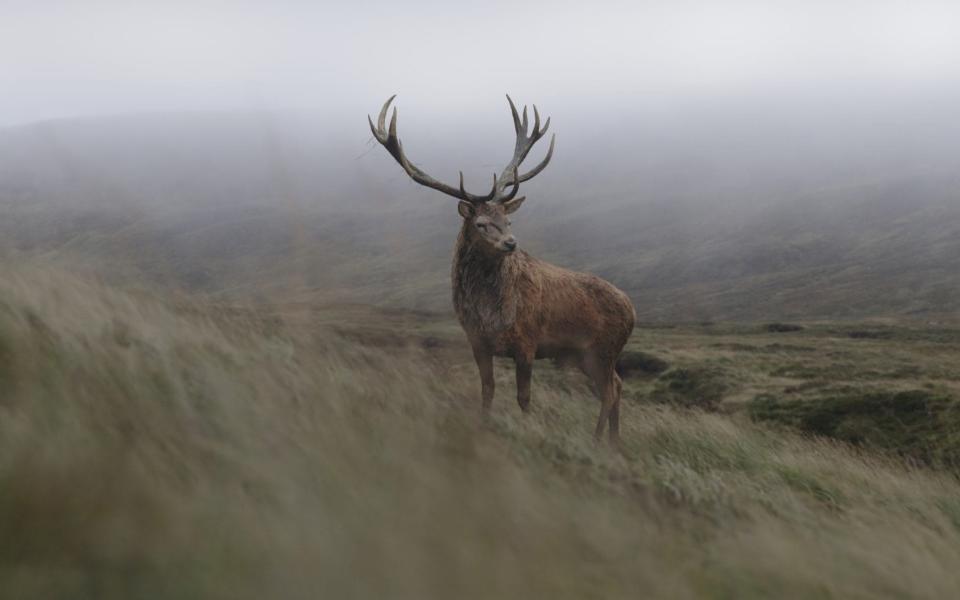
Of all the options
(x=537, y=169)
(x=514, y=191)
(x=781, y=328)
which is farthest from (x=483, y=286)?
(x=781, y=328)

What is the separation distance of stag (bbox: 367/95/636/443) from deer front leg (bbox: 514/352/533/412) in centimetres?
1

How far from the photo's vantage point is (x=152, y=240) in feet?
554

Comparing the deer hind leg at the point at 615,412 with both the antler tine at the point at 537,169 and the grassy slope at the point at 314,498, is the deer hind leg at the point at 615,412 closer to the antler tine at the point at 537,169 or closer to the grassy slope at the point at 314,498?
the antler tine at the point at 537,169

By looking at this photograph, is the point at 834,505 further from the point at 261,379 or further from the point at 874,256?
the point at 874,256

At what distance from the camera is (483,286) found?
818 centimetres

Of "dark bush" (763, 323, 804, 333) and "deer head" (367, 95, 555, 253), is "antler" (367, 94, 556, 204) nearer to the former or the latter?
"deer head" (367, 95, 555, 253)

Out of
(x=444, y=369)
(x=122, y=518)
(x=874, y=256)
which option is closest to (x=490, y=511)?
(x=122, y=518)

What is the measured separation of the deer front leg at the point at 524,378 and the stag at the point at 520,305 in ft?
0.04

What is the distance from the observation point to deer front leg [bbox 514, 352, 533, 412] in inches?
307

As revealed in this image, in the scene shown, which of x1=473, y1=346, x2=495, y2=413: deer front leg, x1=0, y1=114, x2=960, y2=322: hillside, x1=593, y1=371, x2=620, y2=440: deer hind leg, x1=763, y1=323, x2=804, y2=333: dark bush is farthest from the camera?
x1=0, y1=114, x2=960, y2=322: hillside

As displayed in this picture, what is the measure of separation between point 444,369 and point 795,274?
12289cm

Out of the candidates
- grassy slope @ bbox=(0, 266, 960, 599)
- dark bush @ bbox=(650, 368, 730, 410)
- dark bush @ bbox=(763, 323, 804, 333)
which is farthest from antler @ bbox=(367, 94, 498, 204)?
dark bush @ bbox=(763, 323, 804, 333)

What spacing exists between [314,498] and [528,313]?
20.5ft

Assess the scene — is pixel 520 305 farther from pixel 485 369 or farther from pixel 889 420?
pixel 889 420
